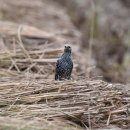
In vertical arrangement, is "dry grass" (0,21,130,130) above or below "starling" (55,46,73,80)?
below

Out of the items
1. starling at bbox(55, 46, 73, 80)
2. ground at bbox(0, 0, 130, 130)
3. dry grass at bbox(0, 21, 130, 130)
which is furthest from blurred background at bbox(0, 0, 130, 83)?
starling at bbox(55, 46, 73, 80)

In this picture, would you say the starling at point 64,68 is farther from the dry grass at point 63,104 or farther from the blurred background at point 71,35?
the blurred background at point 71,35

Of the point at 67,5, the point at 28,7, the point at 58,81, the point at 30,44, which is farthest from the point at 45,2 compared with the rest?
the point at 58,81

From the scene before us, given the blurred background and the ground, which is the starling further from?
the blurred background

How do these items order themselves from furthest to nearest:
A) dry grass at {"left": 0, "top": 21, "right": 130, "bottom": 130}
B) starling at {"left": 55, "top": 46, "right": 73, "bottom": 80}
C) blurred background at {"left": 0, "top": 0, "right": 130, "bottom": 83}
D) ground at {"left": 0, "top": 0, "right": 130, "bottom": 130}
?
blurred background at {"left": 0, "top": 0, "right": 130, "bottom": 83}
starling at {"left": 55, "top": 46, "right": 73, "bottom": 80}
ground at {"left": 0, "top": 0, "right": 130, "bottom": 130}
dry grass at {"left": 0, "top": 21, "right": 130, "bottom": 130}

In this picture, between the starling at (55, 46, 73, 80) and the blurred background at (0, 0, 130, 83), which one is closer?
the starling at (55, 46, 73, 80)

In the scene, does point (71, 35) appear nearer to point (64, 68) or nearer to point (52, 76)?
point (52, 76)

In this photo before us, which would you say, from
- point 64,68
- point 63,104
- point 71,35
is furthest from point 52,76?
point 71,35

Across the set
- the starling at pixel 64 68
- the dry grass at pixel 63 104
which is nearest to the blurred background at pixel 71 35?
the dry grass at pixel 63 104
